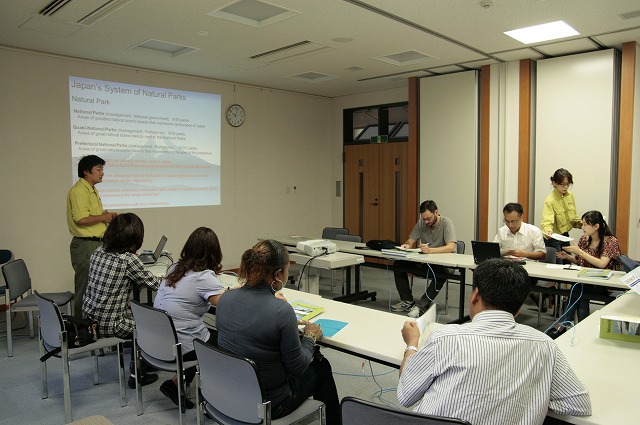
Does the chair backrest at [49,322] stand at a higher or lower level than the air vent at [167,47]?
lower

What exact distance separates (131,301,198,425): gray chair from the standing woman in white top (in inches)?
6.0

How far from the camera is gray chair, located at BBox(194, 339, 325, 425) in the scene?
181 centimetres

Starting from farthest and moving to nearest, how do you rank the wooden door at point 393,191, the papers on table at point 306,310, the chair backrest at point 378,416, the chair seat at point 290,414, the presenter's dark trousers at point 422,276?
the wooden door at point 393,191
the presenter's dark trousers at point 422,276
the papers on table at point 306,310
the chair seat at point 290,414
the chair backrest at point 378,416

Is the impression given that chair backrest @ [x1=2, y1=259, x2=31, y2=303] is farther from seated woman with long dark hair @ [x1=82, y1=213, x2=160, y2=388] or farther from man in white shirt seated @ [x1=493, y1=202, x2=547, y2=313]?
man in white shirt seated @ [x1=493, y1=202, x2=547, y2=313]

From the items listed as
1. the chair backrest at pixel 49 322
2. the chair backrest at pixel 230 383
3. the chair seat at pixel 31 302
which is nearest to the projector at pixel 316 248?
the chair seat at pixel 31 302

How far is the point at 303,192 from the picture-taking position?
27.7ft

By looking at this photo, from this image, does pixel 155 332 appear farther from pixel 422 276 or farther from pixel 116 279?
pixel 422 276

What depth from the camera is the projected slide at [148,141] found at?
19.1 ft

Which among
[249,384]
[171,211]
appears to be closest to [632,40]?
[249,384]

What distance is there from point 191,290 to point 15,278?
2206 millimetres

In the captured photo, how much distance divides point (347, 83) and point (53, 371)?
556cm

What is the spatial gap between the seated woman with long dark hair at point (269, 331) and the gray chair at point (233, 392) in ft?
0.30

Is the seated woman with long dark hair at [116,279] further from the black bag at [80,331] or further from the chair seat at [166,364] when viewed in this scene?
the chair seat at [166,364]

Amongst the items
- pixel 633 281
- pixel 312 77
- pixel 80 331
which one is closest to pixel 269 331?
pixel 80 331
